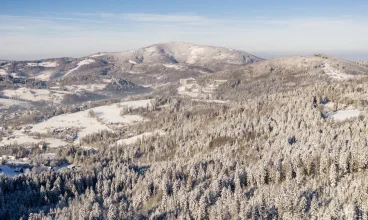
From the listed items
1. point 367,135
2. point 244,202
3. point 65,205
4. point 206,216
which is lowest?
point 65,205

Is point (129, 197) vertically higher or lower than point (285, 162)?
lower

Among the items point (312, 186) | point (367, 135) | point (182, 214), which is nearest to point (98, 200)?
point (182, 214)

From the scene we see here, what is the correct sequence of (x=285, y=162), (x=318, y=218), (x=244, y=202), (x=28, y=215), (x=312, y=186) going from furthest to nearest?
(x=285, y=162) < (x=28, y=215) < (x=312, y=186) < (x=244, y=202) < (x=318, y=218)

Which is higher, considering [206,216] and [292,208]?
[292,208]

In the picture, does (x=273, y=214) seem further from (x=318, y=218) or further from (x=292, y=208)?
(x=318, y=218)

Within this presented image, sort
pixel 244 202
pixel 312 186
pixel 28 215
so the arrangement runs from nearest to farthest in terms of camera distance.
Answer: pixel 244 202, pixel 312 186, pixel 28 215

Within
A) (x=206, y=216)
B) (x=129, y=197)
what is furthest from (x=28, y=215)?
(x=206, y=216)

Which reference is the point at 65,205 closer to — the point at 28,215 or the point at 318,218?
the point at 28,215

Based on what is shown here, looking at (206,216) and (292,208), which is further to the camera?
(206,216)

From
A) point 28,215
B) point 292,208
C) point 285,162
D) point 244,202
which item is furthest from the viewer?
point 285,162
